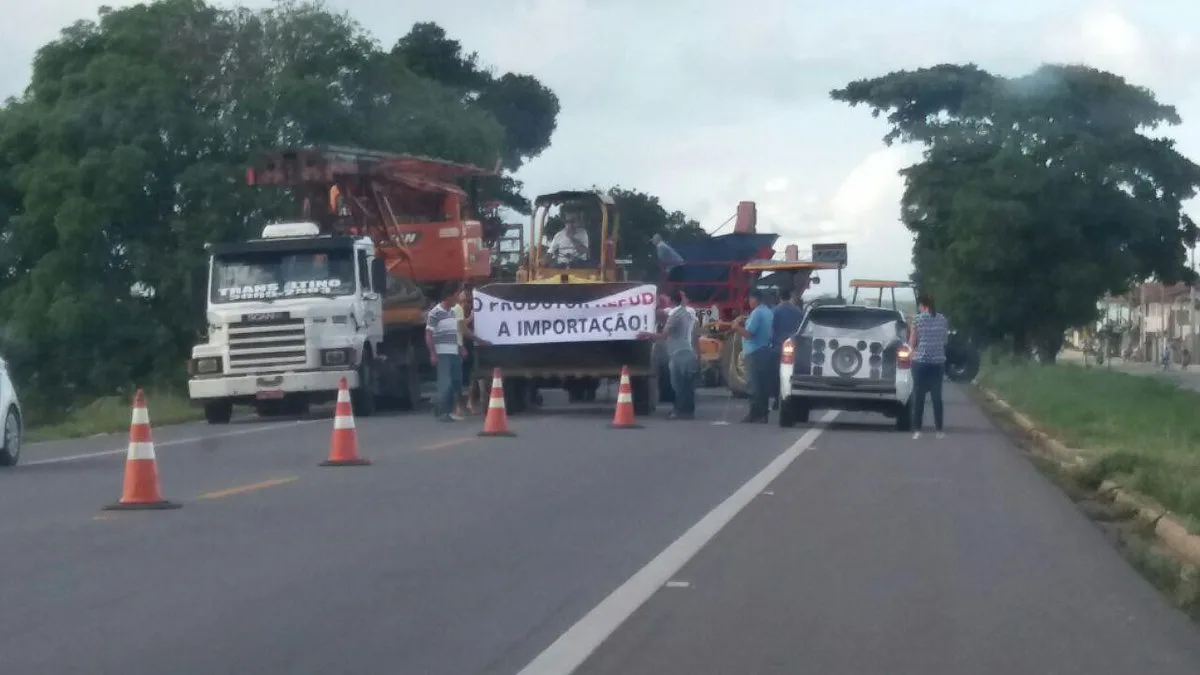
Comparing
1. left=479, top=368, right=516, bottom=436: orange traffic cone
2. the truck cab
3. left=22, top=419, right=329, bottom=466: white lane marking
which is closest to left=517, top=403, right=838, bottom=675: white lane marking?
left=479, top=368, right=516, bottom=436: orange traffic cone

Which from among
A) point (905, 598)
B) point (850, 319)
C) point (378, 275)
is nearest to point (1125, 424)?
point (850, 319)

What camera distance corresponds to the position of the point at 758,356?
2419 cm

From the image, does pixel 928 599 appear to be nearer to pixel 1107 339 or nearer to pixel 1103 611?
pixel 1103 611

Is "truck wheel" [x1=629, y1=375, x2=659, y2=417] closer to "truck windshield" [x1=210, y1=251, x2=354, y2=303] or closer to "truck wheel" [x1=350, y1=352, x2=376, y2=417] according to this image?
"truck wheel" [x1=350, y1=352, x2=376, y2=417]

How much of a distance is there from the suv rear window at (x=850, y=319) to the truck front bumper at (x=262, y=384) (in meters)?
7.11

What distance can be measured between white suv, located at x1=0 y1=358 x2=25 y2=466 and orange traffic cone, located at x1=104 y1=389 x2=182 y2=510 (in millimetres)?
4009

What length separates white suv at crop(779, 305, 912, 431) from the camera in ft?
75.0

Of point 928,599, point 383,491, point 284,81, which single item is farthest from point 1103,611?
point 284,81

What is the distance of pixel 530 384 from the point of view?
26984 mm

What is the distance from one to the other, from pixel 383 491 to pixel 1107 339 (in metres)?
72.7

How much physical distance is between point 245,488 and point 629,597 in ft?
21.0

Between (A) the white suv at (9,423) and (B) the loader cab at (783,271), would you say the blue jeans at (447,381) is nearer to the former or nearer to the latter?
(A) the white suv at (9,423)

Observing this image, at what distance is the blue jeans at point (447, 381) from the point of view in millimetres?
24953

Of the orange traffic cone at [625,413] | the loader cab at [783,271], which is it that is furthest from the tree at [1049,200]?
the orange traffic cone at [625,413]
